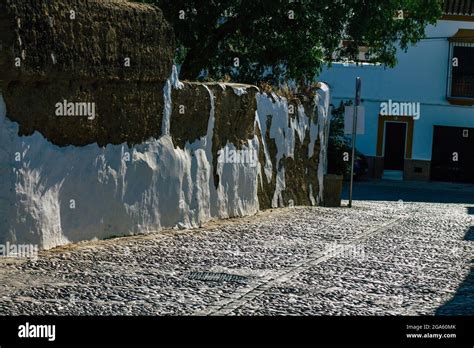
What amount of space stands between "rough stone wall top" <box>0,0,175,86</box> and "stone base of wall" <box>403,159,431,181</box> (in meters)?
27.6

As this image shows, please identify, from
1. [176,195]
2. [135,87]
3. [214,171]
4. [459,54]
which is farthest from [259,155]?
[459,54]

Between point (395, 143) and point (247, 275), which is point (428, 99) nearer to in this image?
point (395, 143)

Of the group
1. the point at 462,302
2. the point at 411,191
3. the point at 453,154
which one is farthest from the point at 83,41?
the point at 453,154

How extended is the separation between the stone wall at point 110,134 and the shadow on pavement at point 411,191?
1322 cm

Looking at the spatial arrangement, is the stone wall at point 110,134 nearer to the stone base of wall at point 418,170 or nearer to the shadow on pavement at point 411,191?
the shadow on pavement at point 411,191

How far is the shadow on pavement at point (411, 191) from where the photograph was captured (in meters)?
28.8

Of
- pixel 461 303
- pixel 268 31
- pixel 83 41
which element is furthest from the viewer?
pixel 268 31

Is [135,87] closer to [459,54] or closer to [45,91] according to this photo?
[45,91]

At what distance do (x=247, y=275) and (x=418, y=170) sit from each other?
2992 cm

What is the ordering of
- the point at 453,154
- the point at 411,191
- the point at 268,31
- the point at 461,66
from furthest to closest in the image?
the point at 453,154 → the point at 461,66 → the point at 411,191 → the point at 268,31

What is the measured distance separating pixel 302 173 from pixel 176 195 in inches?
238

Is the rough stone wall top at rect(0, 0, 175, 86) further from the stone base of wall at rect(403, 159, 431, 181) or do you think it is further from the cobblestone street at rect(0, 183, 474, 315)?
the stone base of wall at rect(403, 159, 431, 181)

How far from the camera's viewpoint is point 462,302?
8.62 metres

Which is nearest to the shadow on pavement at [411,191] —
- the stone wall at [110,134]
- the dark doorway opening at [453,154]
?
the dark doorway opening at [453,154]
